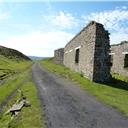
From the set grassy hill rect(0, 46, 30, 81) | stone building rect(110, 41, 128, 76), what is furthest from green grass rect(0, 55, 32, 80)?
stone building rect(110, 41, 128, 76)

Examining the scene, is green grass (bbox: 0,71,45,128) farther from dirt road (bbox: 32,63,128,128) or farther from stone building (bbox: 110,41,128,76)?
stone building (bbox: 110,41,128,76)

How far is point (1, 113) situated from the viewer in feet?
57.6

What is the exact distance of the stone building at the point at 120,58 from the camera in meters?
38.7

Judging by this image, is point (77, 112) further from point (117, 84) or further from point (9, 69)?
point (9, 69)

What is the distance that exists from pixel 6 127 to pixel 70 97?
7138mm

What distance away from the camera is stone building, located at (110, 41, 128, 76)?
38688 mm

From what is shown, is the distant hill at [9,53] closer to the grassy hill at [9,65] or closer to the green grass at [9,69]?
the grassy hill at [9,65]

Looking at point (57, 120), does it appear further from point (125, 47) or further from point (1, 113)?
point (125, 47)

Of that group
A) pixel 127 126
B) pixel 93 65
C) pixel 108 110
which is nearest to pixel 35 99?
pixel 108 110

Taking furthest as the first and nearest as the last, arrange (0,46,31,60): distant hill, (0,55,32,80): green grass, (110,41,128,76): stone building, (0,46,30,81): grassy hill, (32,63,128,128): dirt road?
(0,46,31,60): distant hill → (0,46,30,81): grassy hill → (0,55,32,80): green grass → (110,41,128,76): stone building → (32,63,128,128): dirt road

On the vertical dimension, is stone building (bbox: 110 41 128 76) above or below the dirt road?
above

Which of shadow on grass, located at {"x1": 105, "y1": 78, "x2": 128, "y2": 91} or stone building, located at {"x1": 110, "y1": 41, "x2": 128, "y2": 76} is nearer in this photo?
shadow on grass, located at {"x1": 105, "y1": 78, "x2": 128, "y2": 91}

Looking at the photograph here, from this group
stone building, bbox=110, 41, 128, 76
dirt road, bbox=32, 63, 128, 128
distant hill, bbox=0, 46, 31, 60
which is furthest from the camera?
distant hill, bbox=0, 46, 31, 60

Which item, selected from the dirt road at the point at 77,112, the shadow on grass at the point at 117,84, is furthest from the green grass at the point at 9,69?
the dirt road at the point at 77,112
